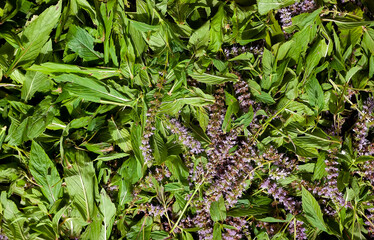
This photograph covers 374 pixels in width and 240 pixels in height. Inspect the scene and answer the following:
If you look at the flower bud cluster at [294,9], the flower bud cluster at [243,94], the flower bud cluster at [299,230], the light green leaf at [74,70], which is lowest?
the flower bud cluster at [299,230]

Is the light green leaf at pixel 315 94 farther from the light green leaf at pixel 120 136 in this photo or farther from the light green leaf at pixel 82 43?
the light green leaf at pixel 82 43

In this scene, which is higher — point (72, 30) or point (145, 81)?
point (72, 30)

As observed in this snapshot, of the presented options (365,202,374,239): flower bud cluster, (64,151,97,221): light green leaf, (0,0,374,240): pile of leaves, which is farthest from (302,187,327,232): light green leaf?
(64,151,97,221): light green leaf

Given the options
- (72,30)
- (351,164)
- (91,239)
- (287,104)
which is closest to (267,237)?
(351,164)

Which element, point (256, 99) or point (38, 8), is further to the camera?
point (256, 99)

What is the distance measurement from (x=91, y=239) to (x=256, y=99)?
1244mm

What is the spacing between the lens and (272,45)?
165 cm

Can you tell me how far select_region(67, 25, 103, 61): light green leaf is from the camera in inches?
58.6

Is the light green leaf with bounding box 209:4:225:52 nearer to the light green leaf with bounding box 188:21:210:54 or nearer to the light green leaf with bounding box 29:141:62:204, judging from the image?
the light green leaf with bounding box 188:21:210:54

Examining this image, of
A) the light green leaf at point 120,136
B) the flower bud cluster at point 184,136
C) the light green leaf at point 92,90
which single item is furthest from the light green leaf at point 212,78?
the light green leaf at point 120,136

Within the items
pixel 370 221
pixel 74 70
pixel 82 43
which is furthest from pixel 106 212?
pixel 370 221

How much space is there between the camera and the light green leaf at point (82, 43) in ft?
4.88

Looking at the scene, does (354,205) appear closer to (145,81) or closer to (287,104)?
(287,104)

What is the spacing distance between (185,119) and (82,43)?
0.69 m
